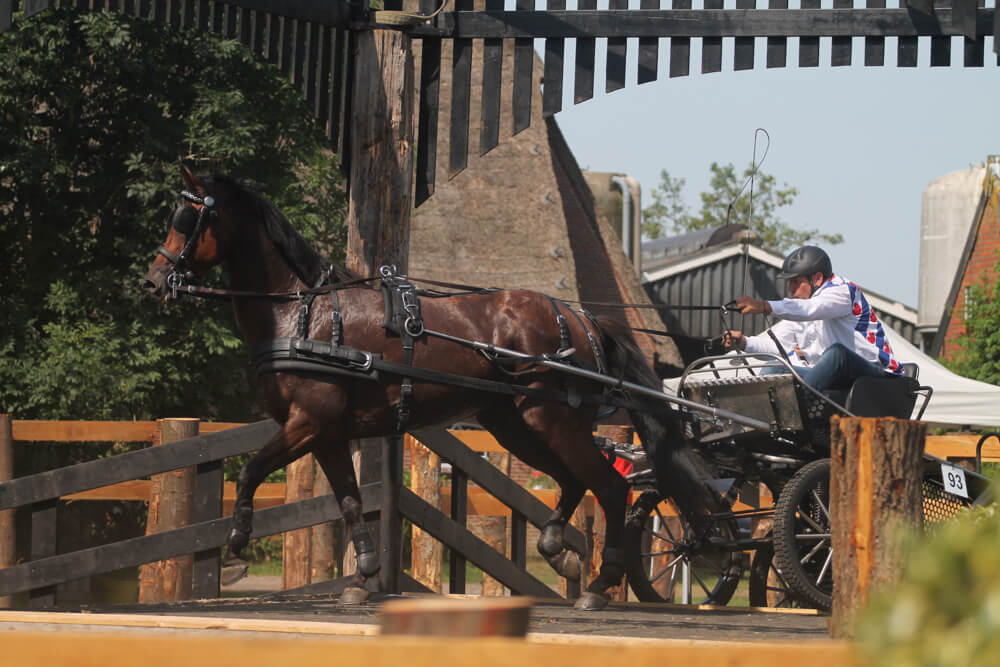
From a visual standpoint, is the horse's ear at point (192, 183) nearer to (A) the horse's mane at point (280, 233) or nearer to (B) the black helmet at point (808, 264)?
(A) the horse's mane at point (280, 233)

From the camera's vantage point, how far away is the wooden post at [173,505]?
7.93 m

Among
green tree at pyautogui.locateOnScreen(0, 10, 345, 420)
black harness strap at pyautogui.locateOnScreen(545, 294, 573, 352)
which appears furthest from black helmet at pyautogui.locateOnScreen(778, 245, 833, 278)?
green tree at pyautogui.locateOnScreen(0, 10, 345, 420)

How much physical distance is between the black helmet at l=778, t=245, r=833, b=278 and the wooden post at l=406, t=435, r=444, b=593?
8.87 ft

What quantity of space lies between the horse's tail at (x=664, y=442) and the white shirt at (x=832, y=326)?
72 centimetres

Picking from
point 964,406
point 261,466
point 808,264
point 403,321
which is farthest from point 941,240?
point 261,466

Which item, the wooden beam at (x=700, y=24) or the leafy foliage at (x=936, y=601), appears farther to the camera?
the wooden beam at (x=700, y=24)

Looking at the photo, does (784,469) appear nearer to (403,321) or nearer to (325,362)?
(403,321)

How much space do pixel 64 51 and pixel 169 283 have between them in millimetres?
11958

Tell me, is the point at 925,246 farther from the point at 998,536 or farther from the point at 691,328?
the point at 998,536

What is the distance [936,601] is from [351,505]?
17.3 ft

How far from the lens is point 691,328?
3044cm

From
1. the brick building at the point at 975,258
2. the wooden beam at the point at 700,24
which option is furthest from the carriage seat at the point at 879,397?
the brick building at the point at 975,258

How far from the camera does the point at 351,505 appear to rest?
686 centimetres

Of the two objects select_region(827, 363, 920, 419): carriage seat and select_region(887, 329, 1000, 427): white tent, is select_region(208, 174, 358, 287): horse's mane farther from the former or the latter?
select_region(887, 329, 1000, 427): white tent
